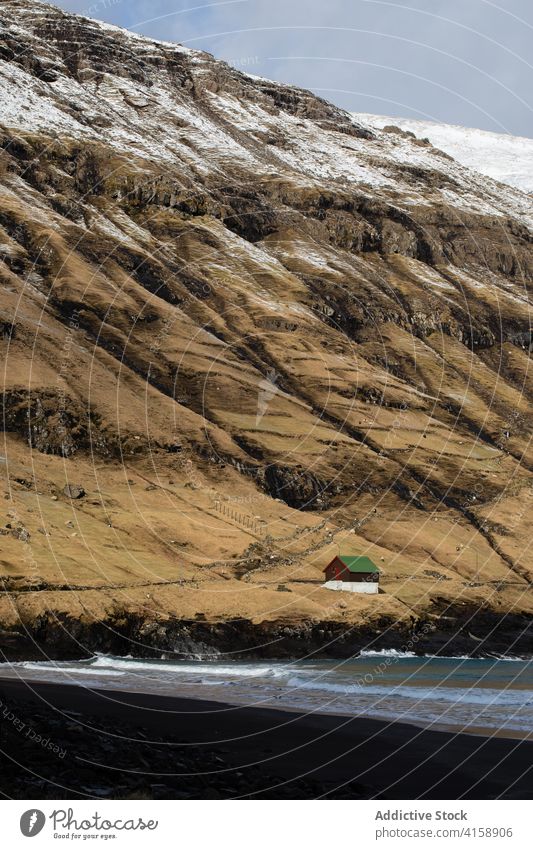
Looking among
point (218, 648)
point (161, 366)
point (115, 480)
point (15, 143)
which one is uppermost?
point (15, 143)

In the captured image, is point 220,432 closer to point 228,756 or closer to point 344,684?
point 344,684

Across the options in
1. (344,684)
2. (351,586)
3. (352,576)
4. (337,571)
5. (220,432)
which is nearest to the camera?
(344,684)

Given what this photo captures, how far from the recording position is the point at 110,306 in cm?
14062

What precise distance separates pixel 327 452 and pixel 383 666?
192 feet

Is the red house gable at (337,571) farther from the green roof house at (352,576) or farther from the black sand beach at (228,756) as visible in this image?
the black sand beach at (228,756)

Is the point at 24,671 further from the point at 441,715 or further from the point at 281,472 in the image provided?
the point at 281,472

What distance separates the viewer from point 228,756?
92.5 ft

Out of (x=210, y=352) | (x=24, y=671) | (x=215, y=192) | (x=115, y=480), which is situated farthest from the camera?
(x=215, y=192)

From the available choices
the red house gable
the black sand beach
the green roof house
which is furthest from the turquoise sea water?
the red house gable

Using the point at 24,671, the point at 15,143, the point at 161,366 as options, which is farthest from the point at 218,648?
the point at 15,143

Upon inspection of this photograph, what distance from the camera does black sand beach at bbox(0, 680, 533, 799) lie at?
22.7 meters

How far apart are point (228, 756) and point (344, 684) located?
2988 cm

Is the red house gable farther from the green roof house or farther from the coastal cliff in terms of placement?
the coastal cliff

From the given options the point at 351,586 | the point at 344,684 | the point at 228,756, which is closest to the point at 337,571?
the point at 351,586
